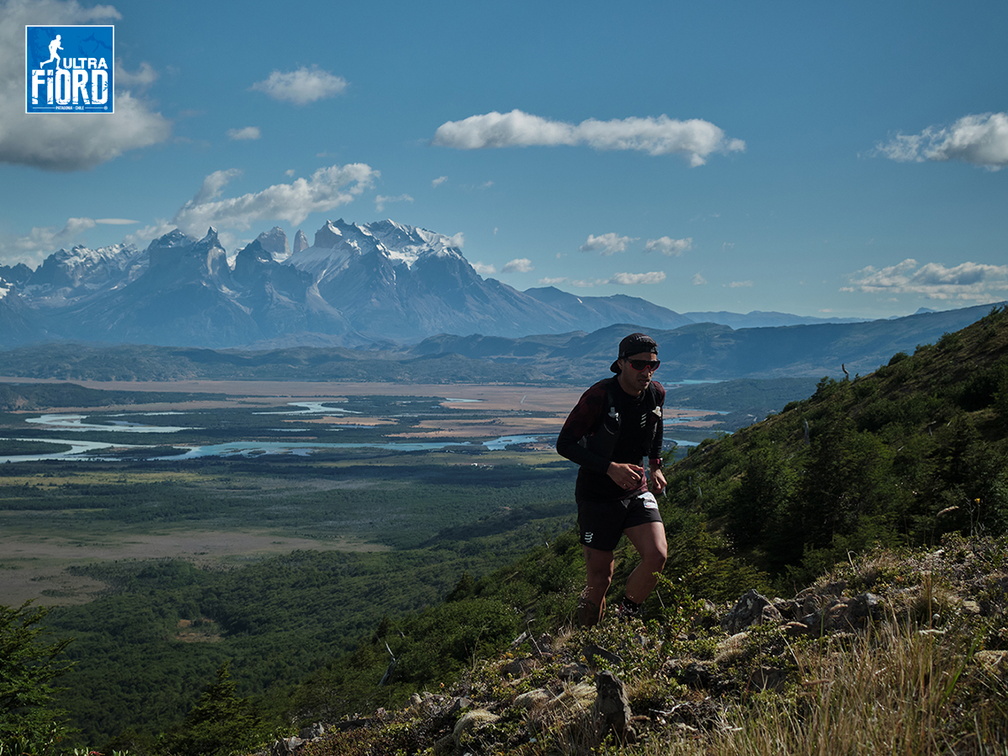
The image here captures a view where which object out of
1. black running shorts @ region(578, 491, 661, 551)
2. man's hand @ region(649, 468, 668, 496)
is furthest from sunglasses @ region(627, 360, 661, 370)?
man's hand @ region(649, 468, 668, 496)

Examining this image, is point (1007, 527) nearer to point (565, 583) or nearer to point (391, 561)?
point (565, 583)

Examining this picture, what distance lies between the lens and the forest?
903cm

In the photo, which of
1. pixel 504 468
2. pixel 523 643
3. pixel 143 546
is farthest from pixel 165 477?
pixel 523 643

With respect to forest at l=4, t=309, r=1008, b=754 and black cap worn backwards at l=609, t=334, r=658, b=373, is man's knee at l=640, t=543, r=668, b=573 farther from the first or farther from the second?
black cap worn backwards at l=609, t=334, r=658, b=373

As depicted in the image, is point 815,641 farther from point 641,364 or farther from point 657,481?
point 657,481

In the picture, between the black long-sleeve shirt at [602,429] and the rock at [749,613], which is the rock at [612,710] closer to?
the rock at [749,613]

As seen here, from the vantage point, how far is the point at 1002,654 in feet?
10.1

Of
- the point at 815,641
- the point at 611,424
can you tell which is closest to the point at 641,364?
the point at 611,424

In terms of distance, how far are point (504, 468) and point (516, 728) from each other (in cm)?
Result: 19252

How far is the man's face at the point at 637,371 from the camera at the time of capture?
5926mm

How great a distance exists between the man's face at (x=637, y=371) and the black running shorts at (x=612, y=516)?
0.98 metres

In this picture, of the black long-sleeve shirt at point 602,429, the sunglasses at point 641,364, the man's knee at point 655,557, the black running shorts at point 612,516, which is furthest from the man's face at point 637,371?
the man's knee at point 655,557

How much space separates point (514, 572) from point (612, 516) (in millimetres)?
31416

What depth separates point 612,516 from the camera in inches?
241
